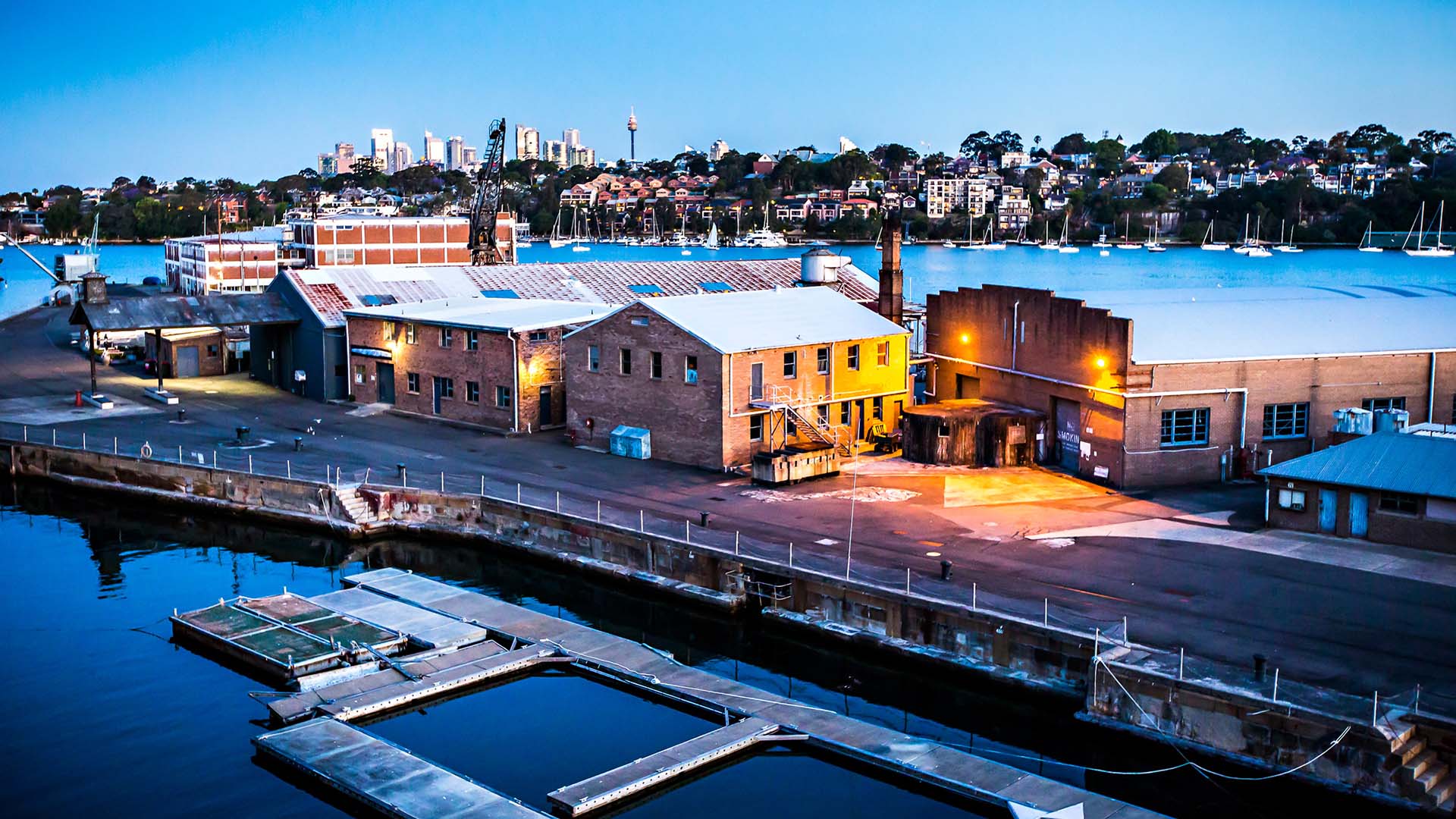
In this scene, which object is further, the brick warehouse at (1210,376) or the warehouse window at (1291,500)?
the brick warehouse at (1210,376)

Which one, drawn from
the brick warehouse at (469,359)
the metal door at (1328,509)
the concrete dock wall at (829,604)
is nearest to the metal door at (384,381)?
the brick warehouse at (469,359)

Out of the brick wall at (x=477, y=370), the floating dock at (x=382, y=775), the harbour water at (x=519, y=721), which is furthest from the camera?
the brick wall at (x=477, y=370)

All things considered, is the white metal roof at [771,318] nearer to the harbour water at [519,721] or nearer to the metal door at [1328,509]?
the harbour water at [519,721]

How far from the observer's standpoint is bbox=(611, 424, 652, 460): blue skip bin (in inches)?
1736

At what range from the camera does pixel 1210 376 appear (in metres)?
39.0

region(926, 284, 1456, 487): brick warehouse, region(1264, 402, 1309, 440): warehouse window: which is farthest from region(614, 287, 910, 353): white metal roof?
region(1264, 402, 1309, 440): warehouse window

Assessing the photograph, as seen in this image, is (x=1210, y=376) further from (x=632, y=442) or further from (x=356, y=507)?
(x=356, y=507)

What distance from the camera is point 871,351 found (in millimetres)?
46156

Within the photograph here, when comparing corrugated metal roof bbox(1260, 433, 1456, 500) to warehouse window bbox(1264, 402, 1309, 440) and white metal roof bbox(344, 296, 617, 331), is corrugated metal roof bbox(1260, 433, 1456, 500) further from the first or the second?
white metal roof bbox(344, 296, 617, 331)

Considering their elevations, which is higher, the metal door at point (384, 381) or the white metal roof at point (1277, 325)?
the white metal roof at point (1277, 325)

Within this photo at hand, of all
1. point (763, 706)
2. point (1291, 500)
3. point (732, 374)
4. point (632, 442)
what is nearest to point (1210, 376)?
point (1291, 500)

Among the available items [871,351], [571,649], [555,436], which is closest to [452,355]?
[555,436]

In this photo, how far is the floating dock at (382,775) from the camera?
2244 cm

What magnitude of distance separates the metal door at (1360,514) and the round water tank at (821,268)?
108 ft
